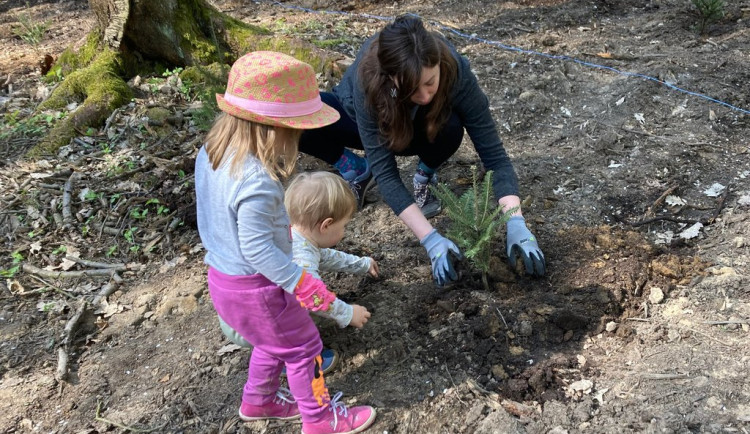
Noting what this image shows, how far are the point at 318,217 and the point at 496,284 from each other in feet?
3.60

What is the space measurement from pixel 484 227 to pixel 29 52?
5984 mm

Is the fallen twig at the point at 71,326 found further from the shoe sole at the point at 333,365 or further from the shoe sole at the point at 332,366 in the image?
the shoe sole at the point at 333,365

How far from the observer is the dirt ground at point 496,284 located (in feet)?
7.66

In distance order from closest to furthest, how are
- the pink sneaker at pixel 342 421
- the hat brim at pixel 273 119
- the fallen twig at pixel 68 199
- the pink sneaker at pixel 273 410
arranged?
the hat brim at pixel 273 119 → the pink sneaker at pixel 342 421 → the pink sneaker at pixel 273 410 → the fallen twig at pixel 68 199

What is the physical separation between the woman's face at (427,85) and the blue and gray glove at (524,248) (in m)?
0.84

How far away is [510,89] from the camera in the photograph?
473cm

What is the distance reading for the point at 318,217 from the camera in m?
2.35

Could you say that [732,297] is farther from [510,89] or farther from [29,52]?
[29,52]

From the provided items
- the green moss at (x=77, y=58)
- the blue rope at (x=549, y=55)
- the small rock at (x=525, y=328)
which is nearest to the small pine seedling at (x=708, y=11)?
the blue rope at (x=549, y=55)

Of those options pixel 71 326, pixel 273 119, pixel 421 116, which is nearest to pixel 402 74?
pixel 421 116

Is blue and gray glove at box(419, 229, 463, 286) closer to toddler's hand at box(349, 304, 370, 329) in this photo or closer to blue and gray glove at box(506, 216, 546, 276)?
blue and gray glove at box(506, 216, 546, 276)

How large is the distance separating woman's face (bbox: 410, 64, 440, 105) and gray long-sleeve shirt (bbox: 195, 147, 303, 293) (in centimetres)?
94

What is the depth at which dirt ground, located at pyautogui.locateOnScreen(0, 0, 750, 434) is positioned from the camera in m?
2.33

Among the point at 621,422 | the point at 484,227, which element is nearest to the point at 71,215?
the point at 484,227
